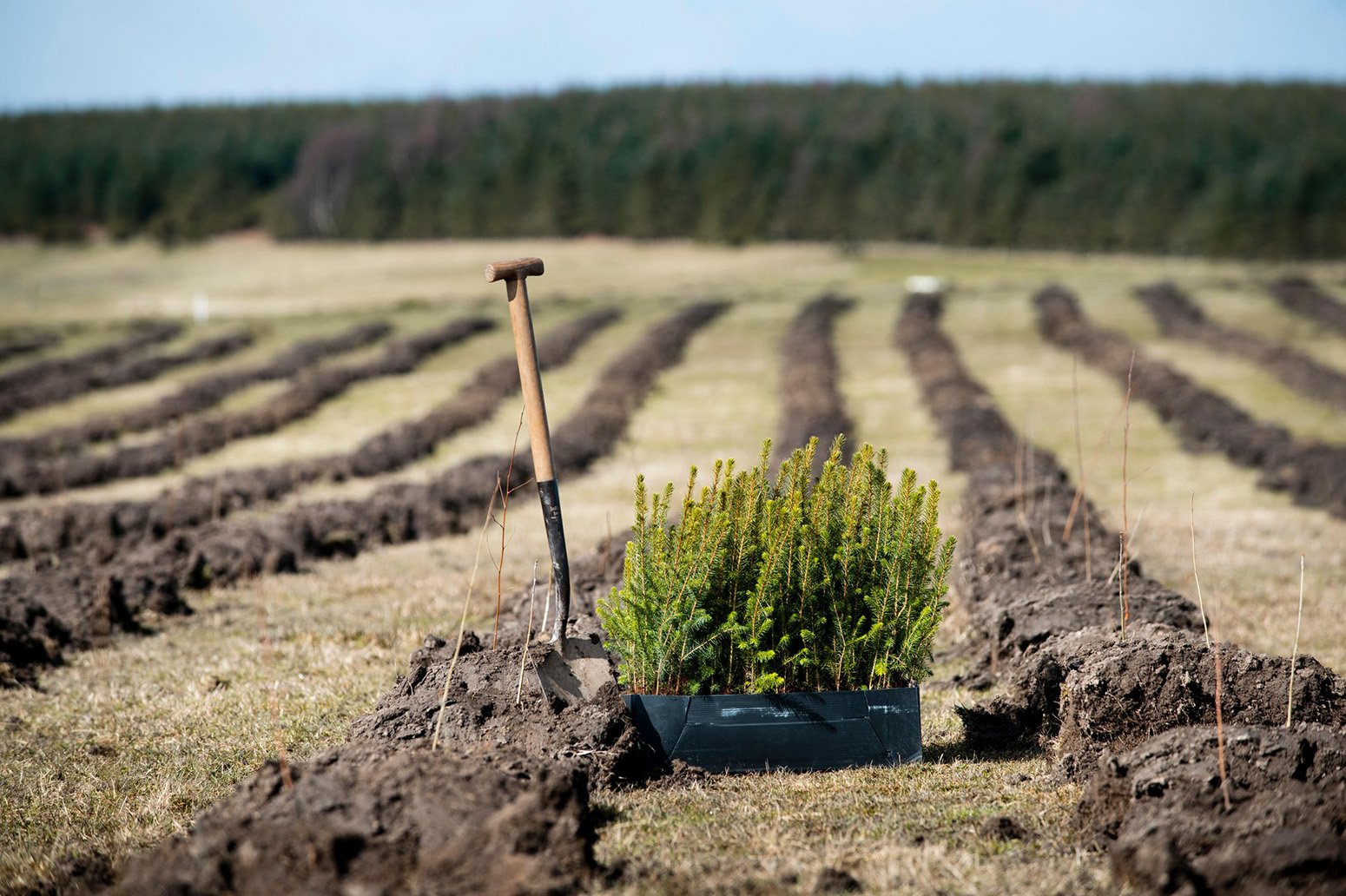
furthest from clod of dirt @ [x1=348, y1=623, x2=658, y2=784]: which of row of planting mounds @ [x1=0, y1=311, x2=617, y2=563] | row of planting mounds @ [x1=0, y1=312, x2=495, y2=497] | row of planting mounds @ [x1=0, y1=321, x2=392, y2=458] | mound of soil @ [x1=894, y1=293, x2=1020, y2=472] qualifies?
row of planting mounds @ [x1=0, y1=321, x2=392, y2=458]

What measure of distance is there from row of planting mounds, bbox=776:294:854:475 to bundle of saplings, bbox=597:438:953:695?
906 centimetres

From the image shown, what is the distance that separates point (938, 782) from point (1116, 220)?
7303 centimetres

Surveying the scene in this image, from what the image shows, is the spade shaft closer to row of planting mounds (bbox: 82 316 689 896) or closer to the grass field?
row of planting mounds (bbox: 82 316 689 896)

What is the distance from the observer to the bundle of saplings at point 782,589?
4750 mm

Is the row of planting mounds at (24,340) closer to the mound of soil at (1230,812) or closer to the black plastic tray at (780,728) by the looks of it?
the black plastic tray at (780,728)

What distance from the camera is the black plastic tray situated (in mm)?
4699

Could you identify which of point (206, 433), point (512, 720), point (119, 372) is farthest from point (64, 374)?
point (512, 720)

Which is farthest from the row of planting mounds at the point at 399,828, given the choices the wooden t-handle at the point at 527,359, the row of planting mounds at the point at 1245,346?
the row of planting mounds at the point at 1245,346

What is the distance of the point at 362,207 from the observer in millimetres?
84000

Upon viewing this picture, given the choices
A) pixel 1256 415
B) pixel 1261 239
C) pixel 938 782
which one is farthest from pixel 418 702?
pixel 1261 239

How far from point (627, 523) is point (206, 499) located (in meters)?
4.97

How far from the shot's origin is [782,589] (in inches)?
194

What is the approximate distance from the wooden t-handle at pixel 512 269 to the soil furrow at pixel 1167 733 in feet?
9.27

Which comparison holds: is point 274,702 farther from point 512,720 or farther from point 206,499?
point 206,499
